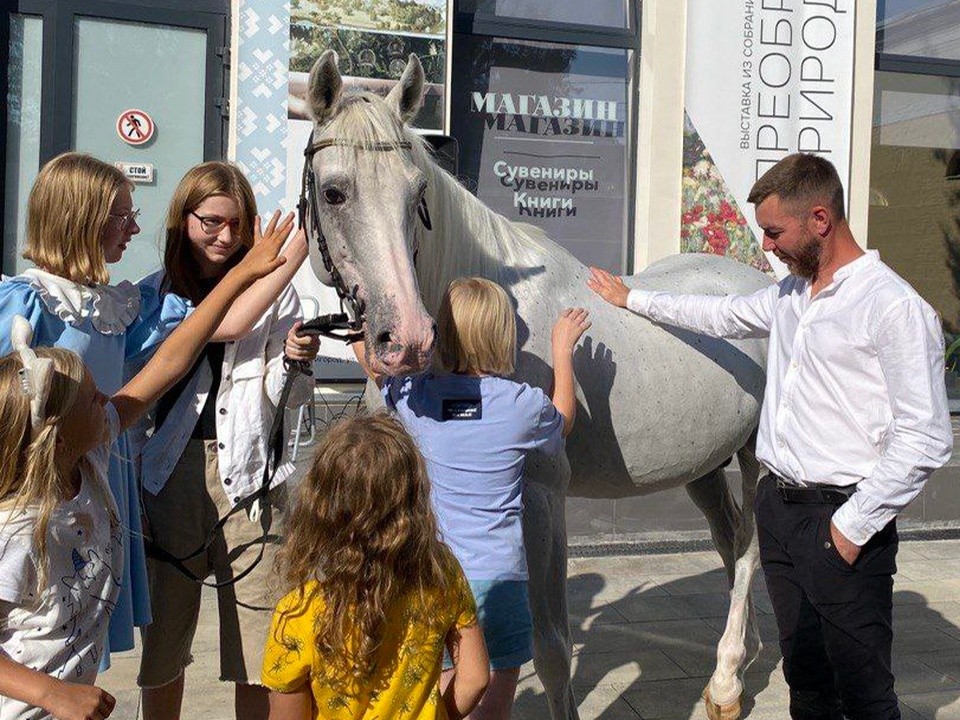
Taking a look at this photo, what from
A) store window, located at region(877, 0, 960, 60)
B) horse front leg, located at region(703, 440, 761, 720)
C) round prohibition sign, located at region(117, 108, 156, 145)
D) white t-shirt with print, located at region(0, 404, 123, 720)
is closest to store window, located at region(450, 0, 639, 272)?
round prohibition sign, located at region(117, 108, 156, 145)

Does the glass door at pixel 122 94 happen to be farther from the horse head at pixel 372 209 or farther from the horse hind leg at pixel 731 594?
the horse head at pixel 372 209

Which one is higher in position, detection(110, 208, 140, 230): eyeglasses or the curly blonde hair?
detection(110, 208, 140, 230): eyeglasses

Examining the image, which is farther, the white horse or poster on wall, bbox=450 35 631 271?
poster on wall, bbox=450 35 631 271

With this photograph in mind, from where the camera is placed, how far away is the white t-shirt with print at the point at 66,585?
1551mm

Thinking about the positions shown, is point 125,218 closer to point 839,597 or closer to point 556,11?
point 839,597

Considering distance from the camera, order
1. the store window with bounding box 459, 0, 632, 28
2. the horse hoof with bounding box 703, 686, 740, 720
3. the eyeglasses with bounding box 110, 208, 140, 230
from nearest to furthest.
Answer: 1. the eyeglasses with bounding box 110, 208, 140, 230
2. the horse hoof with bounding box 703, 686, 740, 720
3. the store window with bounding box 459, 0, 632, 28

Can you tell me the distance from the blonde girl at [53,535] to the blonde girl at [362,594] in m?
0.31

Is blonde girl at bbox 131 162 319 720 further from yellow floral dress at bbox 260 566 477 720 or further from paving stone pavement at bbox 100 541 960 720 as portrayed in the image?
paving stone pavement at bbox 100 541 960 720

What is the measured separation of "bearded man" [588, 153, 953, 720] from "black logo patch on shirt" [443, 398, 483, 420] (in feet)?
2.39

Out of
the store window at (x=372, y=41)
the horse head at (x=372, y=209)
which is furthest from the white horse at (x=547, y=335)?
the store window at (x=372, y=41)

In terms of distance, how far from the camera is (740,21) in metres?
7.31

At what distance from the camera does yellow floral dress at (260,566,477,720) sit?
1534 mm

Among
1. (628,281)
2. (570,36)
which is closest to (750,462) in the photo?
(628,281)

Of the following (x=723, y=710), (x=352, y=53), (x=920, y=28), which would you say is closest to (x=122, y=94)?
(x=352, y=53)
